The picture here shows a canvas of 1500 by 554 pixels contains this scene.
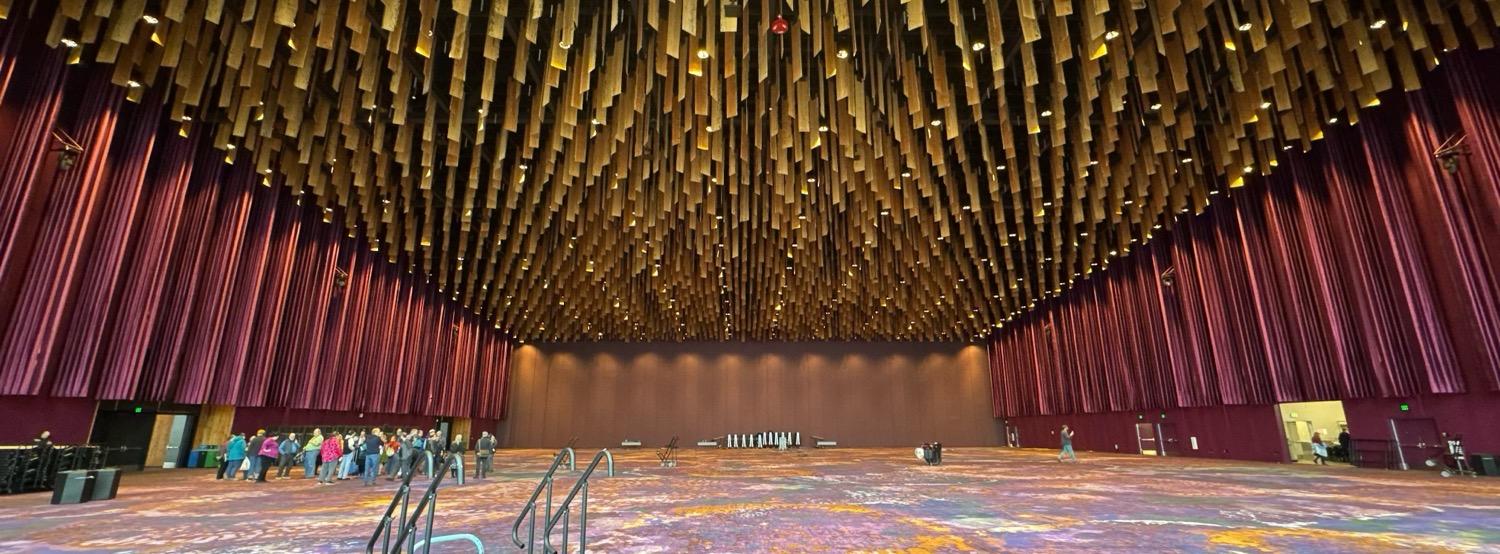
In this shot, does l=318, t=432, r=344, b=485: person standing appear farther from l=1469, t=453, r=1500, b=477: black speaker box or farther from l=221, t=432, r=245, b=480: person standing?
l=1469, t=453, r=1500, b=477: black speaker box

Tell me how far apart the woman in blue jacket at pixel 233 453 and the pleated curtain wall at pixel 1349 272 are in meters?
19.5

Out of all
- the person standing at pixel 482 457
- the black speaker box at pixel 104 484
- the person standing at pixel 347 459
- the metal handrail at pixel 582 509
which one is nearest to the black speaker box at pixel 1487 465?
the metal handrail at pixel 582 509

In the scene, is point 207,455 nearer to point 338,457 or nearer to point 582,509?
point 338,457

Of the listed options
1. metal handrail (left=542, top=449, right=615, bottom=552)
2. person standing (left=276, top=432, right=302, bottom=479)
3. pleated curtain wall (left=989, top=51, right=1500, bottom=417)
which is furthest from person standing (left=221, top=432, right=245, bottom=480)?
pleated curtain wall (left=989, top=51, right=1500, bottom=417)

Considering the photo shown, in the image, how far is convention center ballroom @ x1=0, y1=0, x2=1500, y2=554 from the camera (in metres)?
6.61

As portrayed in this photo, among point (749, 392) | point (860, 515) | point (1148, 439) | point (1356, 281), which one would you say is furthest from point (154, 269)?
point (749, 392)

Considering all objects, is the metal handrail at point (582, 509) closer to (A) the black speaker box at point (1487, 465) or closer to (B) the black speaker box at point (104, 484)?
(B) the black speaker box at point (104, 484)

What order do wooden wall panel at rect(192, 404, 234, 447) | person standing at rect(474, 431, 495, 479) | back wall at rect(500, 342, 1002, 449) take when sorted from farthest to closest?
back wall at rect(500, 342, 1002, 449) < wooden wall panel at rect(192, 404, 234, 447) < person standing at rect(474, 431, 495, 479)

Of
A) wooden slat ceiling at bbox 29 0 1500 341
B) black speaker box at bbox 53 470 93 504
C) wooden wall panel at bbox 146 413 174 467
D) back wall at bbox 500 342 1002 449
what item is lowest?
black speaker box at bbox 53 470 93 504

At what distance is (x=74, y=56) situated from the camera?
780 cm

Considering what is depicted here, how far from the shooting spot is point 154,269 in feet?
33.0

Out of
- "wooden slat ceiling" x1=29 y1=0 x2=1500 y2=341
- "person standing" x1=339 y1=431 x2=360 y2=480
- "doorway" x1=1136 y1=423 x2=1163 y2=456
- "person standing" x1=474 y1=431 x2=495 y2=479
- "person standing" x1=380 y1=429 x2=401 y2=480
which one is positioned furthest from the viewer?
"doorway" x1=1136 y1=423 x2=1163 y2=456

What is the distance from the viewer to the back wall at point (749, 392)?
102 ft

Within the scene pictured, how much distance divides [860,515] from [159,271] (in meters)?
11.3
